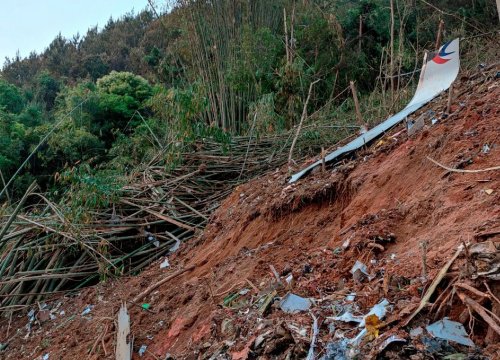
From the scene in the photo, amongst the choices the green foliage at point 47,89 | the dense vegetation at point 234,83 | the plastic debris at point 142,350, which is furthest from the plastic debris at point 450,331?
the green foliage at point 47,89

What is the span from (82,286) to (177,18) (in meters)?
4.83

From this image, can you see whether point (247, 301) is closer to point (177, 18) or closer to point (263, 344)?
point (263, 344)

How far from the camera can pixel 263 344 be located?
5.17ft

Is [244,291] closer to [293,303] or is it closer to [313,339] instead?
[293,303]

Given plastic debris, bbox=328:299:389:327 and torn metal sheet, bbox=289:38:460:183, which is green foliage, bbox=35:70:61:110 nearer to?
torn metal sheet, bbox=289:38:460:183

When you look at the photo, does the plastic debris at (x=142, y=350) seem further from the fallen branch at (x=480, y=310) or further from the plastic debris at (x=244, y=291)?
the fallen branch at (x=480, y=310)

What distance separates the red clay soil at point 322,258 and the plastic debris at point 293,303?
3 centimetres

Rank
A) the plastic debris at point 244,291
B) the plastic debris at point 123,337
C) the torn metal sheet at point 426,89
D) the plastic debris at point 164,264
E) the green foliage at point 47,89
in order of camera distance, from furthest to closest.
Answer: the green foliage at point 47,89 → the plastic debris at point 164,264 → the torn metal sheet at point 426,89 → the plastic debris at point 123,337 → the plastic debris at point 244,291

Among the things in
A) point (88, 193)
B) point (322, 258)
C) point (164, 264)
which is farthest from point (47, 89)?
point (322, 258)

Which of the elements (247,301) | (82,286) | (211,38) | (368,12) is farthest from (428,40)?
(247,301)

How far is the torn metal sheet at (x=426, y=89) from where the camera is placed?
133 inches

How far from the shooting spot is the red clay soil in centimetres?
155

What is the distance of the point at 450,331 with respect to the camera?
1.29 meters

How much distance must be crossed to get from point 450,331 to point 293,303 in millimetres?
617
